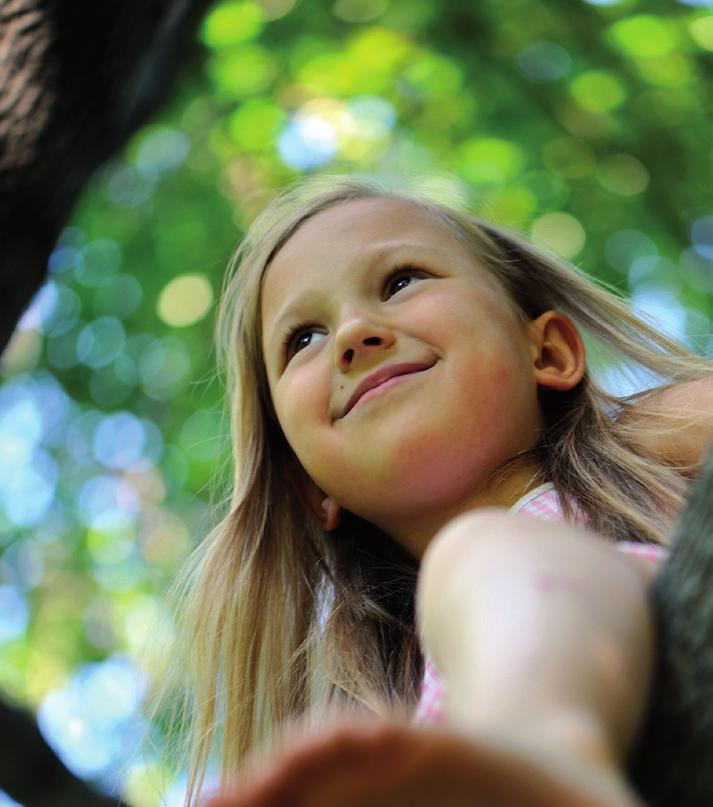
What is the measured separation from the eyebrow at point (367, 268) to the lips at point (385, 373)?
0.24 meters

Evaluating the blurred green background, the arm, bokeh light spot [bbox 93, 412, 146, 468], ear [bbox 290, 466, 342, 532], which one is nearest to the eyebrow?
ear [bbox 290, 466, 342, 532]

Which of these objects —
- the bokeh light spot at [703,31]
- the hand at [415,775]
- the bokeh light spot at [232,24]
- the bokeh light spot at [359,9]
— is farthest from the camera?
the bokeh light spot at [359,9]

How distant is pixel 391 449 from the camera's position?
1.97m

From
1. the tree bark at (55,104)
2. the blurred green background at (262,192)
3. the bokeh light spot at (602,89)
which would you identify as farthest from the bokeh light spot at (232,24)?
the tree bark at (55,104)

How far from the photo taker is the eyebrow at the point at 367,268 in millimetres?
2193

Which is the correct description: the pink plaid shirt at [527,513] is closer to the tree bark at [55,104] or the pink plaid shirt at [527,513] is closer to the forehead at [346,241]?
the forehead at [346,241]

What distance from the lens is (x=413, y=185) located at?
2.94 metres

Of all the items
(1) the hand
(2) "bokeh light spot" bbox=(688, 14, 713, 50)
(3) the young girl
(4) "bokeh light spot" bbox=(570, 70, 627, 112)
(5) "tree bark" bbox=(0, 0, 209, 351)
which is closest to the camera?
(1) the hand

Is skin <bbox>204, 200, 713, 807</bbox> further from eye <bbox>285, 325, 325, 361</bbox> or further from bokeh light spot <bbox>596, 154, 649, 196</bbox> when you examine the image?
bokeh light spot <bbox>596, 154, 649, 196</bbox>

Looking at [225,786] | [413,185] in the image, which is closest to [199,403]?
[413,185]

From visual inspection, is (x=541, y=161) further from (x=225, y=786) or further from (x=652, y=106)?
(x=225, y=786)

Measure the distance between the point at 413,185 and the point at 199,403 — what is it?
3.47 metres

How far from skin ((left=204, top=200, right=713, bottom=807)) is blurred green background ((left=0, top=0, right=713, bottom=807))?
308 centimetres

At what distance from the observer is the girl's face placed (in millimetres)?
1981
